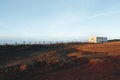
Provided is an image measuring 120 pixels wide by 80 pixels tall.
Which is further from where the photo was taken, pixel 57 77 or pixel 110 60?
pixel 110 60

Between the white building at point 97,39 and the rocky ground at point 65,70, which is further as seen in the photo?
the white building at point 97,39

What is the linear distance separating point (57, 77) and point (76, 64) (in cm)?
710

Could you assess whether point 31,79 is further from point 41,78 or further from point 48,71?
point 48,71

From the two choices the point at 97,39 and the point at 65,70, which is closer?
the point at 65,70

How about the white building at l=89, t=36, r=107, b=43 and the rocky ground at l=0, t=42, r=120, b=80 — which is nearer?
the rocky ground at l=0, t=42, r=120, b=80

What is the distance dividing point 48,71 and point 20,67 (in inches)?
180

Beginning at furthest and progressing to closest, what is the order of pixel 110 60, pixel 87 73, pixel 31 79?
pixel 110 60 → pixel 87 73 → pixel 31 79

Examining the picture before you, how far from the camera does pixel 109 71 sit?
3369 cm

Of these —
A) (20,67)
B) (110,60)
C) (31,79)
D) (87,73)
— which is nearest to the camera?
(31,79)

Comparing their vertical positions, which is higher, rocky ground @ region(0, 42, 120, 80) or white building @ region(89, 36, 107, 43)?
white building @ region(89, 36, 107, 43)

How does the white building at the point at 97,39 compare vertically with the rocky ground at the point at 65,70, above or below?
above

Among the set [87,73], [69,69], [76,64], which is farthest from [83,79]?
[76,64]

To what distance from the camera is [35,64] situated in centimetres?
3744

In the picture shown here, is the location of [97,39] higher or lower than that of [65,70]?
higher
